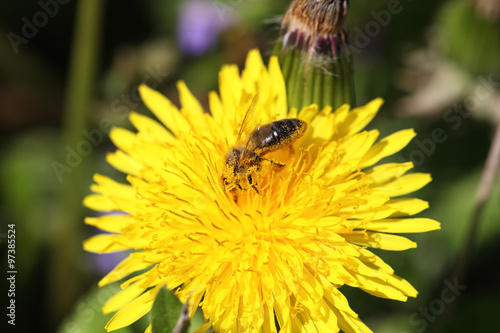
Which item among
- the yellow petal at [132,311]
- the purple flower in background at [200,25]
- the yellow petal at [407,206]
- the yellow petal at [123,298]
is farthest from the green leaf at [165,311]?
the purple flower in background at [200,25]

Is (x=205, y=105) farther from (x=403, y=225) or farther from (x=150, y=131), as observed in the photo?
(x=403, y=225)

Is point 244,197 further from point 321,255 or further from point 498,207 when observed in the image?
point 498,207

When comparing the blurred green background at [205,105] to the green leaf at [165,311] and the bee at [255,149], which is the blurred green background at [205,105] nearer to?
the bee at [255,149]

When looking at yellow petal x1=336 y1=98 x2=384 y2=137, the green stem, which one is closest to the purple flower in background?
the green stem

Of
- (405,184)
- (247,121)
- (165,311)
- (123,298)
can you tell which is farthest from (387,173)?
(123,298)

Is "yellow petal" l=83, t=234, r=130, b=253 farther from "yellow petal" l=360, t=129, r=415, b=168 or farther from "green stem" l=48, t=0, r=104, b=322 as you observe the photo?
"yellow petal" l=360, t=129, r=415, b=168

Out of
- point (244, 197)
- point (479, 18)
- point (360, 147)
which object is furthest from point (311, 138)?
point (479, 18)

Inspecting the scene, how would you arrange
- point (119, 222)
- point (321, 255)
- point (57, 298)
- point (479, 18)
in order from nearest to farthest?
point (321, 255), point (119, 222), point (479, 18), point (57, 298)
